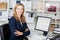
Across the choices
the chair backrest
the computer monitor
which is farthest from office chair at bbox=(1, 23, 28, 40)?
the computer monitor

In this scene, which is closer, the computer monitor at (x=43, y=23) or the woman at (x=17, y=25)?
the woman at (x=17, y=25)

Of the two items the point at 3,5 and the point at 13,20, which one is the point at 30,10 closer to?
the point at 3,5

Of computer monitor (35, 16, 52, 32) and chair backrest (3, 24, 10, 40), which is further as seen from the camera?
computer monitor (35, 16, 52, 32)

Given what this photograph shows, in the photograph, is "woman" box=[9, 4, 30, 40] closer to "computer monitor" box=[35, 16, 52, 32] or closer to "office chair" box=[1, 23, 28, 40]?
"office chair" box=[1, 23, 28, 40]

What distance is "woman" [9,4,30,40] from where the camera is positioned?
2.39 metres

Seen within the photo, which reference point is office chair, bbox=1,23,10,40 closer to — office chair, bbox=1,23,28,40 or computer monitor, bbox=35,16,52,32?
office chair, bbox=1,23,28,40

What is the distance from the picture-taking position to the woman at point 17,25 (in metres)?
2.39

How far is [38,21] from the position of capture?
109 inches

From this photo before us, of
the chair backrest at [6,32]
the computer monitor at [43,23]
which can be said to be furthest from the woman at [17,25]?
the computer monitor at [43,23]

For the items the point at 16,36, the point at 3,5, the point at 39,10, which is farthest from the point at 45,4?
the point at 16,36

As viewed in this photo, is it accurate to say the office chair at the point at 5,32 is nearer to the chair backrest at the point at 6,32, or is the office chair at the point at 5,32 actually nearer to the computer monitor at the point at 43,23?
the chair backrest at the point at 6,32

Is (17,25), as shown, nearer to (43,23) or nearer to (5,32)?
(5,32)

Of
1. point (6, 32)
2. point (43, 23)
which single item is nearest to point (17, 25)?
point (6, 32)

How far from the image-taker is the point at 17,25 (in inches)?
96.7
